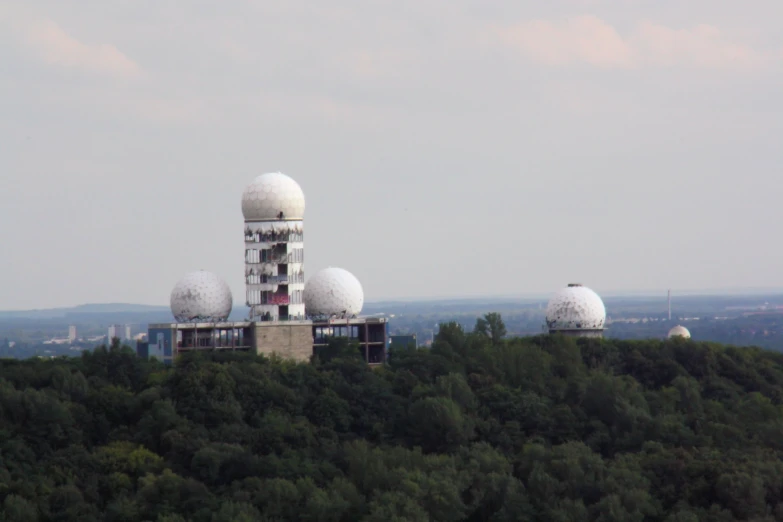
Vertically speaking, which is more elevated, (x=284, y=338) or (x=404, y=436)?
(x=284, y=338)

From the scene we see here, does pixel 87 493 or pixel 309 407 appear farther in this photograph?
pixel 309 407

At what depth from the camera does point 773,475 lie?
62344mm

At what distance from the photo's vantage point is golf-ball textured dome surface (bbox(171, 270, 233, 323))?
82.4 m

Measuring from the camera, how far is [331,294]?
8388cm

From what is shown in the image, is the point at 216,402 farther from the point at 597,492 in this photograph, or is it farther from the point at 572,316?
the point at 572,316

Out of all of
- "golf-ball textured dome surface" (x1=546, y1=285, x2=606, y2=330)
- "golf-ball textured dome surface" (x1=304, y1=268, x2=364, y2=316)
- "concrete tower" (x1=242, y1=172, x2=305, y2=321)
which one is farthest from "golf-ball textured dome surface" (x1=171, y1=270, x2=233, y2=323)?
"golf-ball textured dome surface" (x1=546, y1=285, x2=606, y2=330)

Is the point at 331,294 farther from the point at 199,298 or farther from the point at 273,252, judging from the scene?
the point at 199,298

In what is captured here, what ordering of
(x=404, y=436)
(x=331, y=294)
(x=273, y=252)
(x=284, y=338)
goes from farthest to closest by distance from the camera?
(x=331, y=294)
(x=273, y=252)
(x=284, y=338)
(x=404, y=436)

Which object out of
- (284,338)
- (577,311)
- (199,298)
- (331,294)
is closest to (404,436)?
(284,338)

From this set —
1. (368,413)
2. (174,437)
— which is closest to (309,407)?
(368,413)

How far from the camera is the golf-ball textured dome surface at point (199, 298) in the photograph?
82438mm

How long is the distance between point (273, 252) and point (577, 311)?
21.2 m

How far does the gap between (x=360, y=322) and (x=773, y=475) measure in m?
28.7

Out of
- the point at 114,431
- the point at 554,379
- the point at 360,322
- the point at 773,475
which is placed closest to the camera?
the point at 773,475
